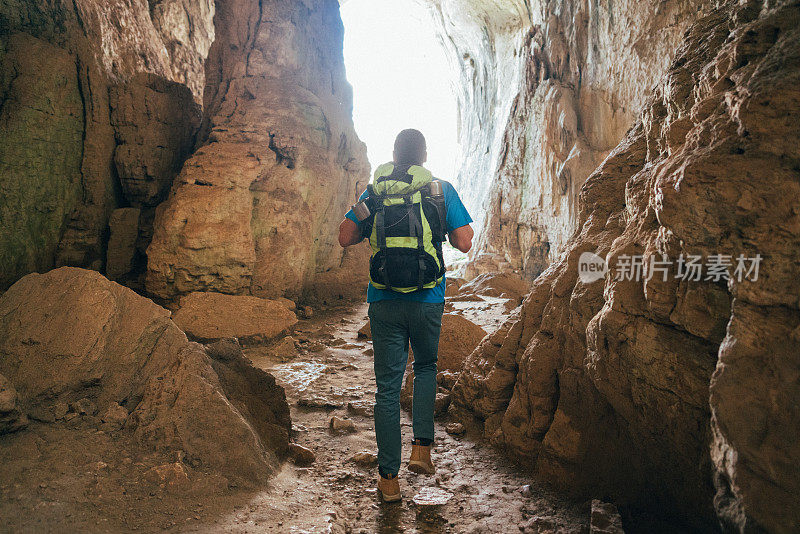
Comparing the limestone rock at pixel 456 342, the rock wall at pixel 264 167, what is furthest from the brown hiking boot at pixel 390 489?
the rock wall at pixel 264 167

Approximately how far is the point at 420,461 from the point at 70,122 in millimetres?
5232

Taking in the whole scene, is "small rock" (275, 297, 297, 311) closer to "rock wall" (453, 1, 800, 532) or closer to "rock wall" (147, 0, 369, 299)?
"rock wall" (147, 0, 369, 299)

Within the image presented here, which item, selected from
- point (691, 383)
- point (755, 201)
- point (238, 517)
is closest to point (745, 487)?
point (691, 383)

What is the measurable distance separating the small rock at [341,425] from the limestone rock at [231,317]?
8.38 ft

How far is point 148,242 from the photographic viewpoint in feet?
19.7

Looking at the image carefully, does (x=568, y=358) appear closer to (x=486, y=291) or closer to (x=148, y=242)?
(x=148, y=242)

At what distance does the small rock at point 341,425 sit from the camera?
3238mm

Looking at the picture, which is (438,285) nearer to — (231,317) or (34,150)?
(231,317)

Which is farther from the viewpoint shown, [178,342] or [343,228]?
[178,342]

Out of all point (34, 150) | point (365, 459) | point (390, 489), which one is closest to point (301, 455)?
point (365, 459)

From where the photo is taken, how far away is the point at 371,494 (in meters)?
2.45

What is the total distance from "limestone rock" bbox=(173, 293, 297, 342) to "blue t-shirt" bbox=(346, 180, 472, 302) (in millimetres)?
3517

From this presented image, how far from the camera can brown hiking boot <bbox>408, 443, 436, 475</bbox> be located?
2600 millimetres

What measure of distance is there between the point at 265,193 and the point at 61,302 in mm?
4176
